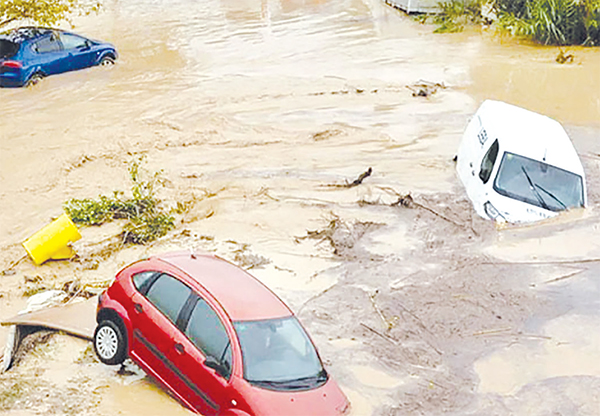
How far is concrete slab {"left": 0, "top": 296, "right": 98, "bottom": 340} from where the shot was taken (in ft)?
30.9

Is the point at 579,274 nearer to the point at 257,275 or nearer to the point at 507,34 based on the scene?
the point at 257,275

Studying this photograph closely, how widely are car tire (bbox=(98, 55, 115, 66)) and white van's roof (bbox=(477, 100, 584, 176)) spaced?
11.4 m

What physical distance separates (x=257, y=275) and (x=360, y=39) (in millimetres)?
16557

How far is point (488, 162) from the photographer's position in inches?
527

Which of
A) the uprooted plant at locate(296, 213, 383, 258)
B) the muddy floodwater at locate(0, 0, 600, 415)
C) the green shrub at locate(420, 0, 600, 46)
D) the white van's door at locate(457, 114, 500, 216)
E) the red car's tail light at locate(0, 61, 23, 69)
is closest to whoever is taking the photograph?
the muddy floodwater at locate(0, 0, 600, 415)

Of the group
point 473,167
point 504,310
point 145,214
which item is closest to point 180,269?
point 504,310

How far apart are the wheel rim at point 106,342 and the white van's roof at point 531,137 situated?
7.07 meters

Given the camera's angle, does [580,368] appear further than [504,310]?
No

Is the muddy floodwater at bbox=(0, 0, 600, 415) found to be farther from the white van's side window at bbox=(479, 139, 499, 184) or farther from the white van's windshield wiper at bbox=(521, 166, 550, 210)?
the white van's side window at bbox=(479, 139, 499, 184)

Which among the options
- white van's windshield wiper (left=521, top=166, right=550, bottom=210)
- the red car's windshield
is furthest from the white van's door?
the red car's windshield

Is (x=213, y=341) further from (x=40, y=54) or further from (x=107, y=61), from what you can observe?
(x=107, y=61)

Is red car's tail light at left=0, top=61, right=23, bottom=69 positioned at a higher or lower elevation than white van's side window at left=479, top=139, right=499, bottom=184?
higher

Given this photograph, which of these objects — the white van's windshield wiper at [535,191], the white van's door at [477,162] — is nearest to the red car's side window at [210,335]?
the white van's door at [477,162]

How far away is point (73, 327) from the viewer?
9469mm
